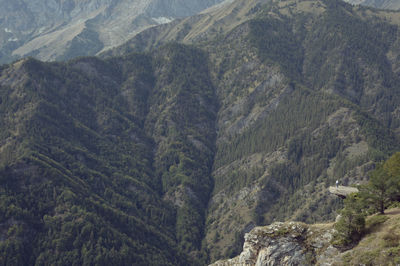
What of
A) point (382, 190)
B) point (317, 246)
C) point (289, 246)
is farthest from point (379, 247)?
point (382, 190)

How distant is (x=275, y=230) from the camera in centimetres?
9050

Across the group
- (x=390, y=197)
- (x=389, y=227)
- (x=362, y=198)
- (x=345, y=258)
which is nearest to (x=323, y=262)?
(x=345, y=258)

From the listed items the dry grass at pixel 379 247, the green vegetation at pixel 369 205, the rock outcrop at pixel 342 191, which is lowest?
the dry grass at pixel 379 247

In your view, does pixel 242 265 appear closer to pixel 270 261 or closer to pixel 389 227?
pixel 270 261

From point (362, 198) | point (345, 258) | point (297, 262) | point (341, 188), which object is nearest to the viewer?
point (345, 258)

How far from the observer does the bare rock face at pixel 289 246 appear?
274 ft

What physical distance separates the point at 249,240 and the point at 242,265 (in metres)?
6.51

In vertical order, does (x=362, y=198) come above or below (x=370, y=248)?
above

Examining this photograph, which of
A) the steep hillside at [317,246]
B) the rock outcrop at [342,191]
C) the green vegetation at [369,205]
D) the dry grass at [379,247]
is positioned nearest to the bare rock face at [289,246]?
the steep hillside at [317,246]

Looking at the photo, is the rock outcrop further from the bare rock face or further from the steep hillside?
the bare rock face

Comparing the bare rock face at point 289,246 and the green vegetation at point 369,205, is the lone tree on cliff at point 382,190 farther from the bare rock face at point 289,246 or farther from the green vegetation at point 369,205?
the bare rock face at point 289,246

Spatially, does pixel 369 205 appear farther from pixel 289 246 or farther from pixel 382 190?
pixel 289 246

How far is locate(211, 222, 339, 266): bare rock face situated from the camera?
8362 cm

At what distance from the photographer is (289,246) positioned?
287ft
